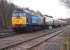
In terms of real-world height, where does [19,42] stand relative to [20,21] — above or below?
below

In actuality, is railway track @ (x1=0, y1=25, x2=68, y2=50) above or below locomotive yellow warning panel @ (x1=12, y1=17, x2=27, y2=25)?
below

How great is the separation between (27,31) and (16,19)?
217cm

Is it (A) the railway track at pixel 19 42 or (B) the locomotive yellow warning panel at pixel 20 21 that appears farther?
(B) the locomotive yellow warning panel at pixel 20 21

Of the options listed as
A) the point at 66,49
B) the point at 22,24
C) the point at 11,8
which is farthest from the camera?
the point at 11,8

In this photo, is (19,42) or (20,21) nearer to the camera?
(19,42)

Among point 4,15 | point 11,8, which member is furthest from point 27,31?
point 11,8

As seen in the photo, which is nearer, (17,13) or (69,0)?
(69,0)

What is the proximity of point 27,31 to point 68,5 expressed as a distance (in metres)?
18.4

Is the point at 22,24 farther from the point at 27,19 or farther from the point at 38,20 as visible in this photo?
the point at 38,20

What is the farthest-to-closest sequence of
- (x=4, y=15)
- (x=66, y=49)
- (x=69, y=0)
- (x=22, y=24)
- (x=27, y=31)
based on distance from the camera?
(x=4, y=15) → (x=27, y=31) → (x=22, y=24) → (x=66, y=49) → (x=69, y=0)

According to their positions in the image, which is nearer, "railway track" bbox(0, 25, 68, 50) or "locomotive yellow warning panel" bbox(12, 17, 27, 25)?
"railway track" bbox(0, 25, 68, 50)

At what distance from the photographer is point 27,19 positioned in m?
23.4

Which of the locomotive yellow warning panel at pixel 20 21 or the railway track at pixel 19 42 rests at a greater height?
the locomotive yellow warning panel at pixel 20 21

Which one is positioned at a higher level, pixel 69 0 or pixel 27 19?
pixel 69 0
